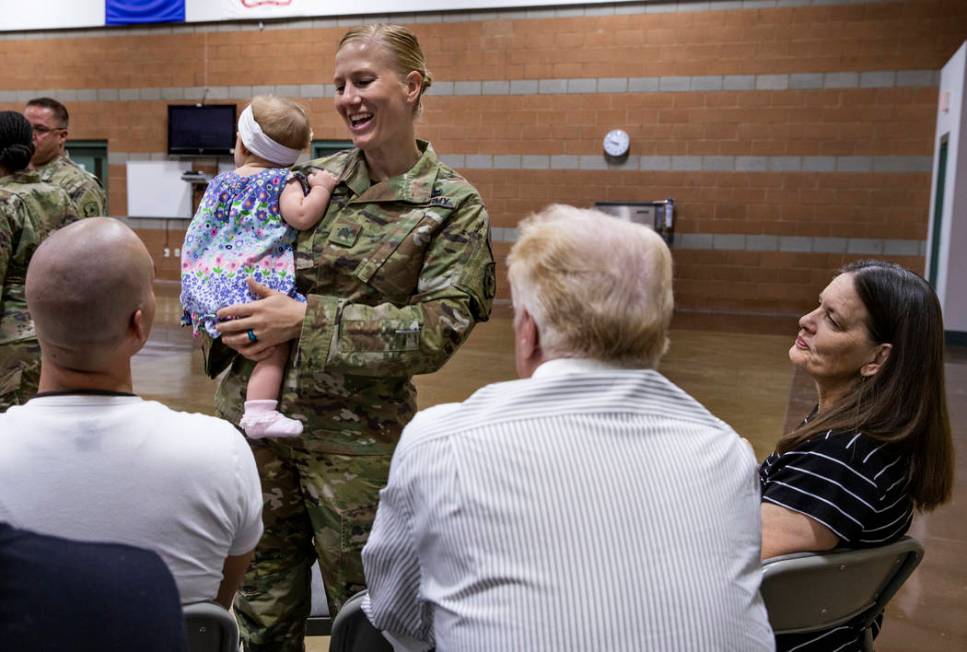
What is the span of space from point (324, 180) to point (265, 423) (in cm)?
60

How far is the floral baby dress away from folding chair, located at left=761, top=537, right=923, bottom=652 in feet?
3.94

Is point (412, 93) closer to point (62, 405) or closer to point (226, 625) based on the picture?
point (62, 405)

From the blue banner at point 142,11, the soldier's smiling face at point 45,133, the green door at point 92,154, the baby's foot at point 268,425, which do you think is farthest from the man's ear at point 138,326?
the green door at point 92,154

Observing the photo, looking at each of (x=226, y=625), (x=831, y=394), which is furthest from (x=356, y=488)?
(x=831, y=394)

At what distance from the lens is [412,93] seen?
6.25 ft

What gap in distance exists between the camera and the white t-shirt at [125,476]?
1032 mm

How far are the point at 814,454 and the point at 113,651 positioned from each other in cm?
118

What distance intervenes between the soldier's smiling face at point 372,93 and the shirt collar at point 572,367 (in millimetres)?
1020

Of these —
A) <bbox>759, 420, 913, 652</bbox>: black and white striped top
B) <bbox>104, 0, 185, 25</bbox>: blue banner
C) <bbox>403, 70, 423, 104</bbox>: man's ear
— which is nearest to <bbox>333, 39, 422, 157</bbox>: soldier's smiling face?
<bbox>403, 70, 423, 104</bbox>: man's ear

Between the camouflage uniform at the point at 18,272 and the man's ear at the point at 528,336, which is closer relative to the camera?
the man's ear at the point at 528,336

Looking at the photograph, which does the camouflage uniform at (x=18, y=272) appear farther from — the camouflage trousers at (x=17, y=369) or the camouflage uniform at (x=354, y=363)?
the camouflage uniform at (x=354, y=363)

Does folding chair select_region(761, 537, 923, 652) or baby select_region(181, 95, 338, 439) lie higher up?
baby select_region(181, 95, 338, 439)

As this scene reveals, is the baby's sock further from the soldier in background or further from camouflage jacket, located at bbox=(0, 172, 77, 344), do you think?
the soldier in background

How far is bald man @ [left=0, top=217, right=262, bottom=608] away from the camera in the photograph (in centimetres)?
104
